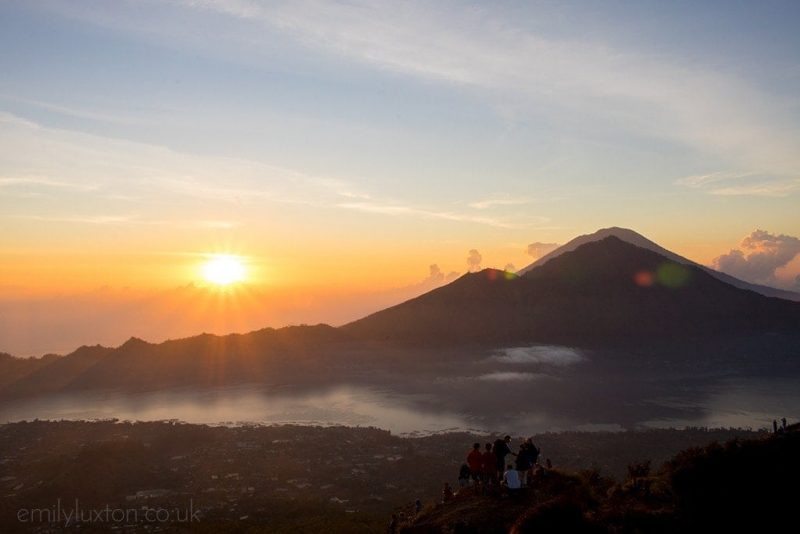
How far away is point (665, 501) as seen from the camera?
18328 millimetres

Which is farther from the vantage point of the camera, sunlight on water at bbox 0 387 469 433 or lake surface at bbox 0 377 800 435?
sunlight on water at bbox 0 387 469 433

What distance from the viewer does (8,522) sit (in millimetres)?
41344

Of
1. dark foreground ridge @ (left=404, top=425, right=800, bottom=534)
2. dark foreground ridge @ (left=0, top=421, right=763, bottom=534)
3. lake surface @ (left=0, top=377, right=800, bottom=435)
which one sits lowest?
lake surface @ (left=0, top=377, right=800, bottom=435)

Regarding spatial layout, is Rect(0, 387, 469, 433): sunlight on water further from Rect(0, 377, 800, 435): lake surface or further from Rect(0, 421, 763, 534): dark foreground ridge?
Rect(0, 421, 763, 534): dark foreground ridge

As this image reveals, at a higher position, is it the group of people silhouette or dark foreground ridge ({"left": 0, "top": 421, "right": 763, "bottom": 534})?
the group of people silhouette

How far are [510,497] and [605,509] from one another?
3153mm

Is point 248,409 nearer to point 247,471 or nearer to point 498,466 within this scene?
point 247,471

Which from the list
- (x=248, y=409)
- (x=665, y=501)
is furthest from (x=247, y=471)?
(x=248, y=409)

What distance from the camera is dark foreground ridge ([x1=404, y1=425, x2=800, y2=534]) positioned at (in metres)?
16.1

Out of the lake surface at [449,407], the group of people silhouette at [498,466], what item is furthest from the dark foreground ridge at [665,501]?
the lake surface at [449,407]

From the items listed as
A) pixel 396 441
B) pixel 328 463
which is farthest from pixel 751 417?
pixel 328 463

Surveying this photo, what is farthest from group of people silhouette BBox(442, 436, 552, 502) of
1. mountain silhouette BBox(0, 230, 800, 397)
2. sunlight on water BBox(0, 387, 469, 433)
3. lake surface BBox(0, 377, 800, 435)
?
mountain silhouette BBox(0, 230, 800, 397)

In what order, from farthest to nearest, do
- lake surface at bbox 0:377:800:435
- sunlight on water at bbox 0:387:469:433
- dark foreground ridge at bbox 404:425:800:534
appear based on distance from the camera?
sunlight on water at bbox 0:387:469:433
lake surface at bbox 0:377:800:435
dark foreground ridge at bbox 404:425:800:534

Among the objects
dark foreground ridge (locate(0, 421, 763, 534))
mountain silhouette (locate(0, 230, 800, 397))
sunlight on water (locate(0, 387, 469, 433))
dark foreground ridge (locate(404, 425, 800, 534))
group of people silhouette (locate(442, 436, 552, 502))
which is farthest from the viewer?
mountain silhouette (locate(0, 230, 800, 397))
